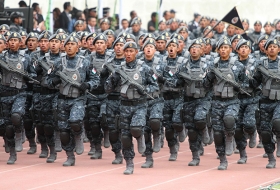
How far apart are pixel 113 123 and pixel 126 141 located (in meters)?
1.16

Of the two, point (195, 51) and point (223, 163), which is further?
point (195, 51)

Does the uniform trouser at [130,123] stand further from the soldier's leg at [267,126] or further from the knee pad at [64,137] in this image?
the soldier's leg at [267,126]

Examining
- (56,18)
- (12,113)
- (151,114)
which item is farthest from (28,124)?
(56,18)

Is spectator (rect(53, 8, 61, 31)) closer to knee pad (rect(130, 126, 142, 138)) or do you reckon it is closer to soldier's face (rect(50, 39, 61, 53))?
soldier's face (rect(50, 39, 61, 53))

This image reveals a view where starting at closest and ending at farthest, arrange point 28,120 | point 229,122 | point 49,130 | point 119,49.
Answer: point 229,122 < point 119,49 < point 49,130 < point 28,120

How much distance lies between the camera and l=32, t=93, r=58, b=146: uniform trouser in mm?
16922

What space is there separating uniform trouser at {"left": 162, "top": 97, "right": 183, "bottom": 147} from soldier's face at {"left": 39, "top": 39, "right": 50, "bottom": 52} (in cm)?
227

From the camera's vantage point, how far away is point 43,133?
17219mm

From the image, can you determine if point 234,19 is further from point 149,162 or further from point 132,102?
point 132,102

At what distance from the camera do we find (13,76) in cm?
1655

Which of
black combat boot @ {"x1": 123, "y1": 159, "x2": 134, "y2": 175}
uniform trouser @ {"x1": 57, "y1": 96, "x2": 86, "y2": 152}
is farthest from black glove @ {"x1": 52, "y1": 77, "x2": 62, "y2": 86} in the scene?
black combat boot @ {"x1": 123, "y1": 159, "x2": 134, "y2": 175}

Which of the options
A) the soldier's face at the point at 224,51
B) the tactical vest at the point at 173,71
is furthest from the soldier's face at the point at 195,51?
the soldier's face at the point at 224,51

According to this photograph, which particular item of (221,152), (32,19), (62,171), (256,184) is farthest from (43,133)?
(32,19)

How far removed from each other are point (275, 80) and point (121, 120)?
248cm
